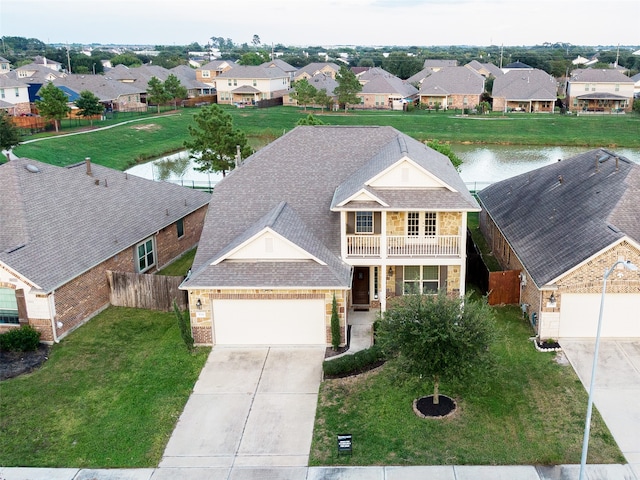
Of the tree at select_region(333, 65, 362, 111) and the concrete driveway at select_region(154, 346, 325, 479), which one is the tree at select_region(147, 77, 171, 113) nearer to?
the tree at select_region(333, 65, 362, 111)

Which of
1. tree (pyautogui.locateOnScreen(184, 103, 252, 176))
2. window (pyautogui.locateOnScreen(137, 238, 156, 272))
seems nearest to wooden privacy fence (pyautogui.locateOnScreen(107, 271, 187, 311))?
window (pyautogui.locateOnScreen(137, 238, 156, 272))

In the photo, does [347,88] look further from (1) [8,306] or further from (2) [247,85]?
(1) [8,306]

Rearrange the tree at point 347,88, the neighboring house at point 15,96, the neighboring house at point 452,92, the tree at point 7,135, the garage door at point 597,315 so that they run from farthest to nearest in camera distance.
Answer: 1. the neighboring house at point 452,92
2. the tree at point 347,88
3. the neighboring house at point 15,96
4. the tree at point 7,135
5. the garage door at point 597,315

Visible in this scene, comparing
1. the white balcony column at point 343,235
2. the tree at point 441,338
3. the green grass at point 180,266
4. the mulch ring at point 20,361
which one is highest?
the white balcony column at point 343,235

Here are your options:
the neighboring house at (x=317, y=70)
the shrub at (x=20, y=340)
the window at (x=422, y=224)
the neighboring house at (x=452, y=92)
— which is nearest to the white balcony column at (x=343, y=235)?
the window at (x=422, y=224)

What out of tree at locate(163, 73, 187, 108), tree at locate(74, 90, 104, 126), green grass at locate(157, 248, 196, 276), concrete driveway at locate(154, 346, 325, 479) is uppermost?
tree at locate(163, 73, 187, 108)

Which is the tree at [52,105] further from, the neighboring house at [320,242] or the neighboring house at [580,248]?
the neighboring house at [580,248]

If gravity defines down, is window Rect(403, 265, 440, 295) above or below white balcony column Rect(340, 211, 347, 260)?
below

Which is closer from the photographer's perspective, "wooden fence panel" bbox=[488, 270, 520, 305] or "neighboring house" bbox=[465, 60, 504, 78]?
"wooden fence panel" bbox=[488, 270, 520, 305]

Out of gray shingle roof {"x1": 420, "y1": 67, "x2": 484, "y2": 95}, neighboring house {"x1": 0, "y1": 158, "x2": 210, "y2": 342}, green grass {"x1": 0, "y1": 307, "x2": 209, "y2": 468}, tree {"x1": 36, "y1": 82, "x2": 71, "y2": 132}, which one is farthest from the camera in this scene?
gray shingle roof {"x1": 420, "y1": 67, "x2": 484, "y2": 95}
